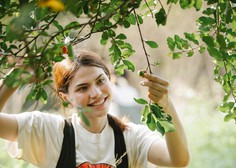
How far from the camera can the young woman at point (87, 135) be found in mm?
1680

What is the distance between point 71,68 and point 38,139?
0.85 feet

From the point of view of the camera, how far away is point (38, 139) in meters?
1.74

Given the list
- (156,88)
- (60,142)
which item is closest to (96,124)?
(60,142)

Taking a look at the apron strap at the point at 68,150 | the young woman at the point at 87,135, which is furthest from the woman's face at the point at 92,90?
the apron strap at the point at 68,150

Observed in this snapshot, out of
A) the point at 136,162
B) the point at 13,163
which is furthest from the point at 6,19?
A: the point at 13,163

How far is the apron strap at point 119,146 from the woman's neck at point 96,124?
4cm

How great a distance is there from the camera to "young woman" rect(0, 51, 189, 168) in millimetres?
1680

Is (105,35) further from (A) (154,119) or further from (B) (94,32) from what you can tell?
(A) (154,119)

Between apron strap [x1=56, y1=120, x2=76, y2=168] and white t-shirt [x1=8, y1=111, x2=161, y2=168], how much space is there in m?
0.01

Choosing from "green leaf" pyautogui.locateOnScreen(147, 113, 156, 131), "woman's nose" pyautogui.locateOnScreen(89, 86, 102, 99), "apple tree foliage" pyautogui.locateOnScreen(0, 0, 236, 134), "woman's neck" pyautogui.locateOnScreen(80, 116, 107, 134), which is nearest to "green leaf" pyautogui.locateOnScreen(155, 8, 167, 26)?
"apple tree foliage" pyautogui.locateOnScreen(0, 0, 236, 134)

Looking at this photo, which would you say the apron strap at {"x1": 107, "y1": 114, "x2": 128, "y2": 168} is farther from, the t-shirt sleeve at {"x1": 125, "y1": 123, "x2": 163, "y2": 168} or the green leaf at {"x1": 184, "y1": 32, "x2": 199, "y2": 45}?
the green leaf at {"x1": 184, "y1": 32, "x2": 199, "y2": 45}

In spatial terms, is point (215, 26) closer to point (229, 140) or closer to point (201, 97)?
point (229, 140)

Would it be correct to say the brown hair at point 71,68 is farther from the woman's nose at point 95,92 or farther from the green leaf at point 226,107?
the green leaf at point 226,107

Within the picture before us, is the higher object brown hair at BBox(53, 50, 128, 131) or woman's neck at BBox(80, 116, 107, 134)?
brown hair at BBox(53, 50, 128, 131)
